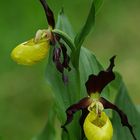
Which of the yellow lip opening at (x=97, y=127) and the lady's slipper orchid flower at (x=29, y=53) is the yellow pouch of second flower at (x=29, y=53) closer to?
the lady's slipper orchid flower at (x=29, y=53)

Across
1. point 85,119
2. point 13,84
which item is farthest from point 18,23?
point 85,119

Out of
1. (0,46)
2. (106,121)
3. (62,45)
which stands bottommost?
(106,121)

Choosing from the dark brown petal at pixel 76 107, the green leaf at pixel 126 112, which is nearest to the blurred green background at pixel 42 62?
the green leaf at pixel 126 112

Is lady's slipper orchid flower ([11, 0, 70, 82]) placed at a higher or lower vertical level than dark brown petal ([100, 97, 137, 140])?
higher

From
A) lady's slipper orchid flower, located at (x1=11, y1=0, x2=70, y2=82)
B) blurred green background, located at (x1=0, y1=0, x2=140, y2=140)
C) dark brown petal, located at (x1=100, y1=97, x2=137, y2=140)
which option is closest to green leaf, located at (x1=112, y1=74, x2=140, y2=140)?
dark brown petal, located at (x1=100, y1=97, x2=137, y2=140)

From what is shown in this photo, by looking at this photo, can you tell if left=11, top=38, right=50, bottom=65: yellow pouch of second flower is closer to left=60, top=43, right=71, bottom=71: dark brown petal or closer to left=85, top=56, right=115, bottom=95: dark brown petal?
left=60, top=43, right=71, bottom=71: dark brown petal

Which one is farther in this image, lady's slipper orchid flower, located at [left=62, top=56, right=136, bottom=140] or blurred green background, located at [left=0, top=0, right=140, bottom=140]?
blurred green background, located at [left=0, top=0, right=140, bottom=140]

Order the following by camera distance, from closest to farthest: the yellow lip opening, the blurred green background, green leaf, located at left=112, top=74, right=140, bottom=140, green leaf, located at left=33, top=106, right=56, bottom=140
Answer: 1. the yellow lip opening
2. green leaf, located at left=112, top=74, right=140, bottom=140
3. green leaf, located at left=33, top=106, right=56, bottom=140
4. the blurred green background

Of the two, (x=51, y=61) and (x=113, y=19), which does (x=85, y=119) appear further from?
(x=113, y=19)

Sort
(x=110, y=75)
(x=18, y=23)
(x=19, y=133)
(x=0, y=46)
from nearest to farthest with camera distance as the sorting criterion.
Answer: (x=110, y=75), (x=19, y=133), (x=0, y=46), (x=18, y=23)
